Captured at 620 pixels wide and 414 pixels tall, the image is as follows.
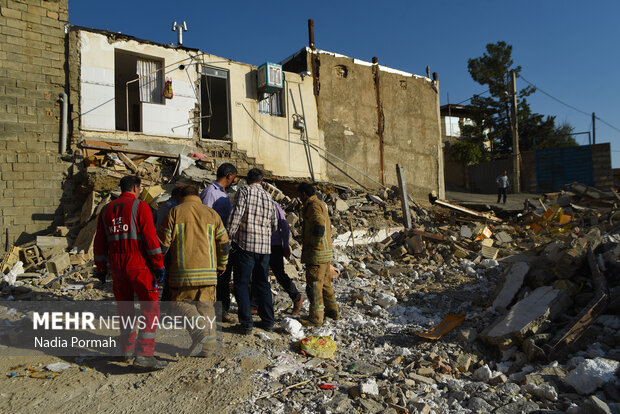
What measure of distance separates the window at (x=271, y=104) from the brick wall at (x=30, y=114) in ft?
16.8

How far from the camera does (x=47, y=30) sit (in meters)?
9.42

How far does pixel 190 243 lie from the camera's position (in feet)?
11.9

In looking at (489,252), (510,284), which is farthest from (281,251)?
(489,252)

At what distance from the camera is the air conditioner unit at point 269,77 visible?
11.7 m

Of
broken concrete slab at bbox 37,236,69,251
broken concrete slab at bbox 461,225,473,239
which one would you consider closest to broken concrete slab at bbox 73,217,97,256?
broken concrete slab at bbox 37,236,69,251

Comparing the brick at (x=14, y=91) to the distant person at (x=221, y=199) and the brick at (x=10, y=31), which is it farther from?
the distant person at (x=221, y=199)

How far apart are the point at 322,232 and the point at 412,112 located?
12.4 metres

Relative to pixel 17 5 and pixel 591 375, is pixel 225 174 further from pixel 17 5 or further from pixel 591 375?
pixel 17 5

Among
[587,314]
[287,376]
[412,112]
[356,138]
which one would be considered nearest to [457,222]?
[356,138]

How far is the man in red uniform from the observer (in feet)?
11.3

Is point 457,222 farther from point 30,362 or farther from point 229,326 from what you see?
point 30,362

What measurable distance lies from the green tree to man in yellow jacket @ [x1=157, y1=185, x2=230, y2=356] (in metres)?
23.6

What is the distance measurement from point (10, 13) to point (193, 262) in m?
9.14

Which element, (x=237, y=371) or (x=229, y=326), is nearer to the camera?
(x=237, y=371)
